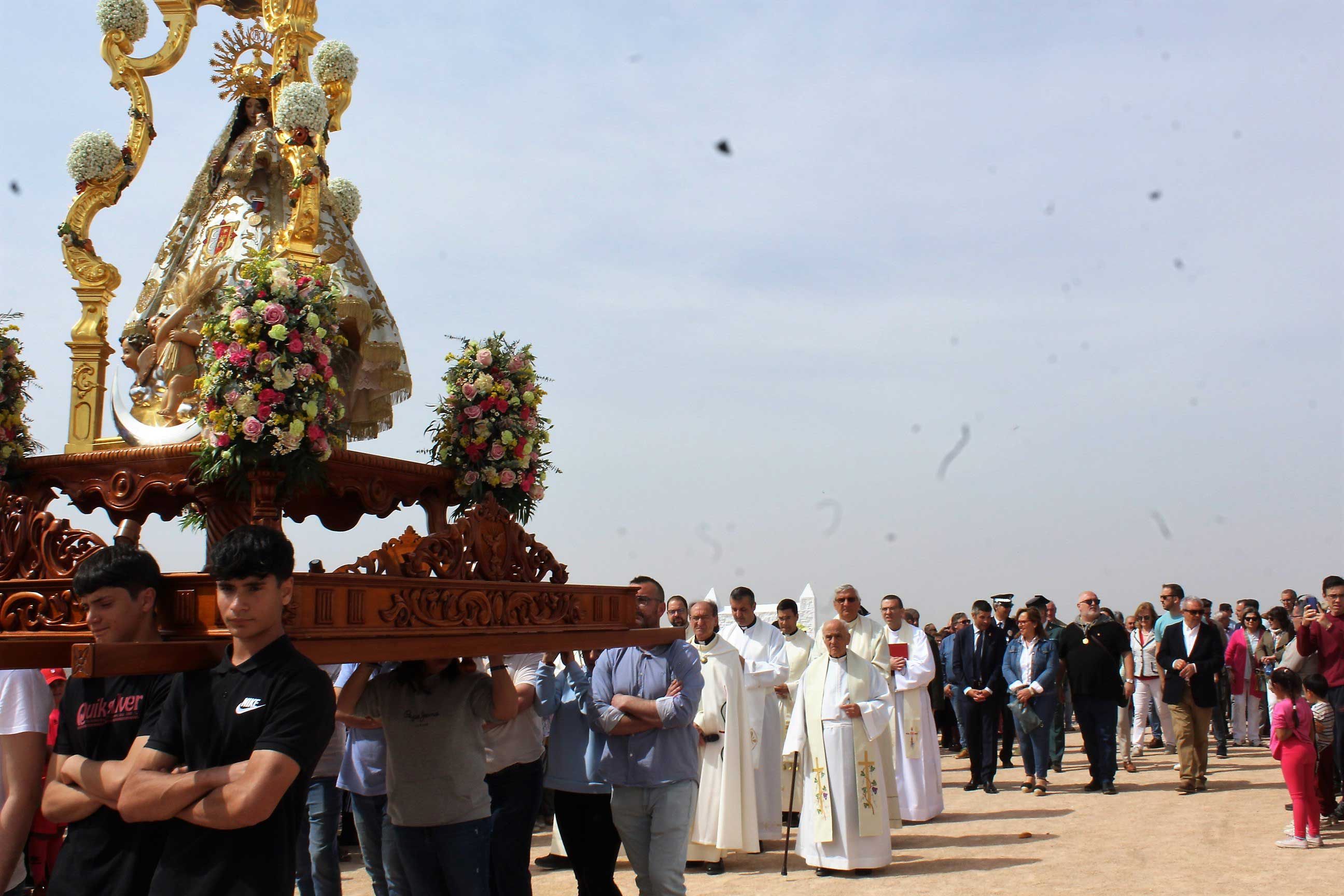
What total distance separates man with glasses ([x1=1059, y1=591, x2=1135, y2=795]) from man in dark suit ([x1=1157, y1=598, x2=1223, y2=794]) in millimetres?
499

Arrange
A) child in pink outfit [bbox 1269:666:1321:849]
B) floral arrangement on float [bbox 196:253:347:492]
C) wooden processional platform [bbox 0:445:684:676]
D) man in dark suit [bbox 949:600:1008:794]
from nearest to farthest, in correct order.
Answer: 1. wooden processional platform [bbox 0:445:684:676]
2. floral arrangement on float [bbox 196:253:347:492]
3. child in pink outfit [bbox 1269:666:1321:849]
4. man in dark suit [bbox 949:600:1008:794]

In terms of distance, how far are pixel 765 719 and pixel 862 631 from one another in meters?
1.27

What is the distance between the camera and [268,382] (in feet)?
14.0

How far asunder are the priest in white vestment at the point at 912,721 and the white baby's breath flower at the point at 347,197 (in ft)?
23.8

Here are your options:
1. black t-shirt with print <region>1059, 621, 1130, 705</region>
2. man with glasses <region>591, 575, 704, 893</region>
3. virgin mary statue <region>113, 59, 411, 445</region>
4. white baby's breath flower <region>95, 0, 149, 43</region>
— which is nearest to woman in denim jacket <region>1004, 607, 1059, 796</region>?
black t-shirt with print <region>1059, 621, 1130, 705</region>

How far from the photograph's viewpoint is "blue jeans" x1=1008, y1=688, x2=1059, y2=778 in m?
13.2

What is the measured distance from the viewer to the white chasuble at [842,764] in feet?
30.9

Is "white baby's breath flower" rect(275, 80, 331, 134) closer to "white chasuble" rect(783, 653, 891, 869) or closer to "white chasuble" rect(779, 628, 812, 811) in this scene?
"white chasuble" rect(783, 653, 891, 869)

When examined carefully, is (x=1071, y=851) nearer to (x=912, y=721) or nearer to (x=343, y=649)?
(x=912, y=721)

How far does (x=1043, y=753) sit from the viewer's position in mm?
13312

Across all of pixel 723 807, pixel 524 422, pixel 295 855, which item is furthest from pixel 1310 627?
pixel 295 855

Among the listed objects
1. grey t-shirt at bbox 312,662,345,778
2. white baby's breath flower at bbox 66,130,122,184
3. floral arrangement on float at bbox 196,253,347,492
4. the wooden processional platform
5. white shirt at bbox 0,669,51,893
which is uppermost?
white baby's breath flower at bbox 66,130,122,184

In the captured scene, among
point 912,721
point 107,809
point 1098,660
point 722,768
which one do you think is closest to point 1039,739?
point 1098,660

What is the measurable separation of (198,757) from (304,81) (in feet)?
10.2
